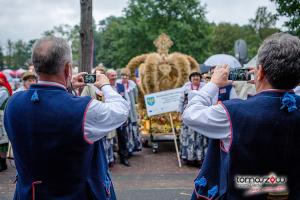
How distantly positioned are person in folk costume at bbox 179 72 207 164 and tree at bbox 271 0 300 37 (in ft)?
9.27

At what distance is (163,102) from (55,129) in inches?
262

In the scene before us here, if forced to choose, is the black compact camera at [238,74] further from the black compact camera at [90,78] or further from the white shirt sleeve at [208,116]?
the black compact camera at [90,78]

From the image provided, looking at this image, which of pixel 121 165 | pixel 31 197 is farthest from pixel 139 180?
pixel 31 197

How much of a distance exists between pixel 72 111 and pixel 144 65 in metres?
7.63

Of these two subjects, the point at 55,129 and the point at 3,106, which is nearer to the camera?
the point at 55,129

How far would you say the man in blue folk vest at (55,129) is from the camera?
7.43ft

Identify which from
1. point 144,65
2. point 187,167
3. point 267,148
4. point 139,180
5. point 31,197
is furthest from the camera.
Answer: point 144,65

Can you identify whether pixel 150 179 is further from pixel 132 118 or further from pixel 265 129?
pixel 265 129

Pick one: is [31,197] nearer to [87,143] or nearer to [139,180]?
[87,143]

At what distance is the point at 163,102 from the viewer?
349 inches

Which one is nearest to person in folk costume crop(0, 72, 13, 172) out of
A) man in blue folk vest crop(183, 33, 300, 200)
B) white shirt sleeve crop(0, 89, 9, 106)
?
white shirt sleeve crop(0, 89, 9, 106)

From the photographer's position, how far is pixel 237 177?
222cm

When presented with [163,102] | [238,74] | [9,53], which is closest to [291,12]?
[163,102]

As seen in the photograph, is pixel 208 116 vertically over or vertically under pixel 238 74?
under
